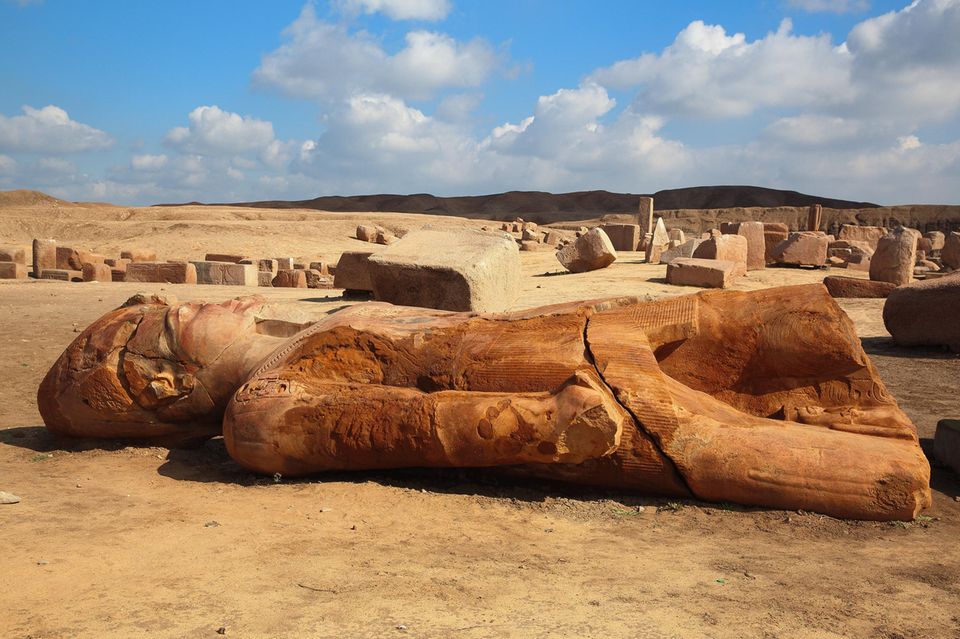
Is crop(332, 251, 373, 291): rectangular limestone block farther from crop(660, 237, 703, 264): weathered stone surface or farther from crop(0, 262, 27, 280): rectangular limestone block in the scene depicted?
crop(660, 237, 703, 264): weathered stone surface

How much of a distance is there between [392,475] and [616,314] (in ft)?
4.82

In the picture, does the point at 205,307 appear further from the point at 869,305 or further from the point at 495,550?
the point at 869,305

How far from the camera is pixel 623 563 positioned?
2967 millimetres

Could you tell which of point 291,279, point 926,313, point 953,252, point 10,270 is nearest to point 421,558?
Answer: point 926,313

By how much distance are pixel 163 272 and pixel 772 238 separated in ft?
43.5

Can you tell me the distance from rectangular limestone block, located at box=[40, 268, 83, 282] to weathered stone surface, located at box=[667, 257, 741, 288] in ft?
33.8

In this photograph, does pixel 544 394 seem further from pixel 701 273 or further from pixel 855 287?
pixel 855 287

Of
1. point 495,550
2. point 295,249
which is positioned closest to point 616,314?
point 495,550

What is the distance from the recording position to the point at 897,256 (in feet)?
43.2

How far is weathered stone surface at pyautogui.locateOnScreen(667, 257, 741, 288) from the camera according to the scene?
12219mm

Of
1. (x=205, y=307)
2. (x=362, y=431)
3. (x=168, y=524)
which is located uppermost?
(x=205, y=307)

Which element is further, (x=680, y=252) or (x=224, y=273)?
(x=680, y=252)

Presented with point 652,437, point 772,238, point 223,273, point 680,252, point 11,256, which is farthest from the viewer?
point 772,238

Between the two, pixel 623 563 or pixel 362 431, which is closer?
pixel 623 563
